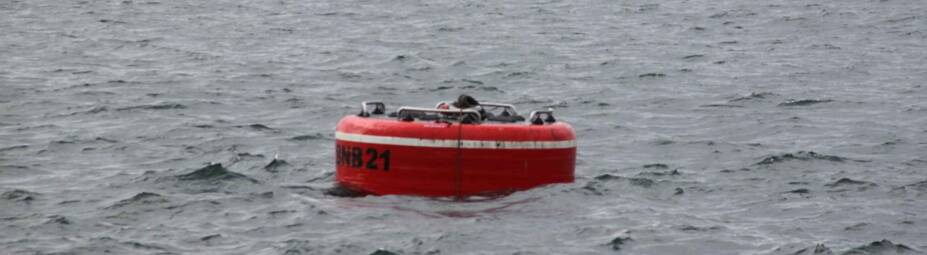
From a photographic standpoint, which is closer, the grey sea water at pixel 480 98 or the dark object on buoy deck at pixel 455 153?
the grey sea water at pixel 480 98

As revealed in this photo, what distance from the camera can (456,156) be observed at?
1374cm

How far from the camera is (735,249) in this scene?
12961 mm

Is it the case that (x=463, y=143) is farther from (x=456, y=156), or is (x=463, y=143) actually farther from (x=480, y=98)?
(x=480, y=98)

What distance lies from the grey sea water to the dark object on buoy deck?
18cm

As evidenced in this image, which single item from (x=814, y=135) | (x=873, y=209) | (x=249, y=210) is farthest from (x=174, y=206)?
(x=814, y=135)

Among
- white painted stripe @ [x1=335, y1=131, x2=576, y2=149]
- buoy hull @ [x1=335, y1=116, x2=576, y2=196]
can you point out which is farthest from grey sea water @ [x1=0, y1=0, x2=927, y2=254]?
white painted stripe @ [x1=335, y1=131, x2=576, y2=149]

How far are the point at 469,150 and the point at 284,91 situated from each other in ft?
37.2

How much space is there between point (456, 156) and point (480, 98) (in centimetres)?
1049

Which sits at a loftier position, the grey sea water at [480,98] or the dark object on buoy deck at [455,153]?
the dark object on buoy deck at [455,153]

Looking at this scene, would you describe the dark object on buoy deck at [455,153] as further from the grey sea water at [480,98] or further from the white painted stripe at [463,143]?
the grey sea water at [480,98]

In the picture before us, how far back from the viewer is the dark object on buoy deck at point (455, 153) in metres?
13.7

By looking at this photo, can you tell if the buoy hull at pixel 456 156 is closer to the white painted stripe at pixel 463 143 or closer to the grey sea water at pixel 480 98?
the white painted stripe at pixel 463 143

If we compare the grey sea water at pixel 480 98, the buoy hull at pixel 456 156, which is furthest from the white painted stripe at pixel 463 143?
the grey sea water at pixel 480 98

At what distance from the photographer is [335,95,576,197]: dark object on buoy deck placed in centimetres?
1374
